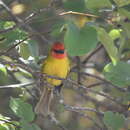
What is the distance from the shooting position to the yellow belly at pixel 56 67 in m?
4.19

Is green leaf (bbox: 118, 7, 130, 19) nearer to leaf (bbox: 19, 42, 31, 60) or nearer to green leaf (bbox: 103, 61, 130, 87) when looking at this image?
green leaf (bbox: 103, 61, 130, 87)

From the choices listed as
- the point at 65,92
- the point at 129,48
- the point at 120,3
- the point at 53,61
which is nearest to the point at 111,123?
the point at 120,3

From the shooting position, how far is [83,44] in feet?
7.45

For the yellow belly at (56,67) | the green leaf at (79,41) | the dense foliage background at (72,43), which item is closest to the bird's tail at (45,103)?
the dense foliage background at (72,43)

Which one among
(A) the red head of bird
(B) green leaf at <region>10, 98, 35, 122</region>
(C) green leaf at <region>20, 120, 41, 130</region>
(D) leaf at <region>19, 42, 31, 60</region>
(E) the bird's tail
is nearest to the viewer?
(C) green leaf at <region>20, 120, 41, 130</region>

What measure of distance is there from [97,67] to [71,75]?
0.42 m

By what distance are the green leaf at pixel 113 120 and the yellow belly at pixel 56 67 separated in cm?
A: 167

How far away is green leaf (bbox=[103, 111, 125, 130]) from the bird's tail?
1.25m

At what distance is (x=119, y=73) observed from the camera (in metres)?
2.55

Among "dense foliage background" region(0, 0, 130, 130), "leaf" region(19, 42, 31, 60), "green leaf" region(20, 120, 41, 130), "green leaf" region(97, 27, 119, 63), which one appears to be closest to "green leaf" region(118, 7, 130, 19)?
"dense foliage background" region(0, 0, 130, 130)

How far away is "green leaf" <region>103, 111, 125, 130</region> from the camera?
252 centimetres

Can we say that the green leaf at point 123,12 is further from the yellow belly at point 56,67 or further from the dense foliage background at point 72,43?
the yellow belly at point 56,67

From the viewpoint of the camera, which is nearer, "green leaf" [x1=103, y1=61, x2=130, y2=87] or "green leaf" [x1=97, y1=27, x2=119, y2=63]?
"green leaf" [x1=97, y1=27, x2=119, y2=63]

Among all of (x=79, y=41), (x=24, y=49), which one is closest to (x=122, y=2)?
(x=79, y=41)
